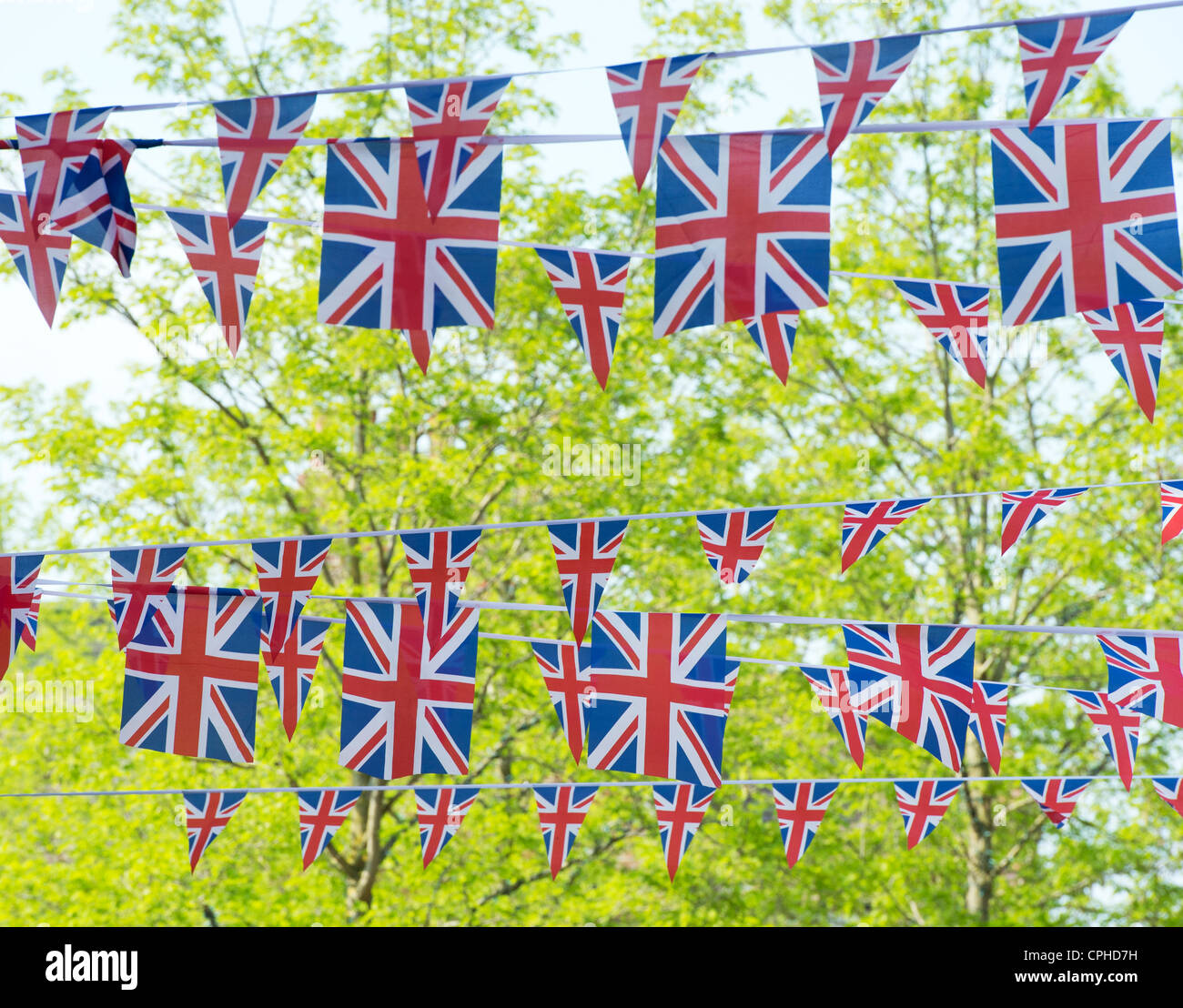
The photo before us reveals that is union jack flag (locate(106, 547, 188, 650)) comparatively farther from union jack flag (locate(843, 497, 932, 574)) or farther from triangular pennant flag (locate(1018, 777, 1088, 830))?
triangular pennant flag (locate(1018, 777, 1088, 830))

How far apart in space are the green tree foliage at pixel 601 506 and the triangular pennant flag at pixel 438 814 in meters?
3.53

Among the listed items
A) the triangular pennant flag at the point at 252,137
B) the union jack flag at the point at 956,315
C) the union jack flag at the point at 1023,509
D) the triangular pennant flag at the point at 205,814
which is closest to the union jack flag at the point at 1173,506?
the union jack flag at the point at 1023,509

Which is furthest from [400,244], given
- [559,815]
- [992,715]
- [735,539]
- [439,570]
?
[992,715]

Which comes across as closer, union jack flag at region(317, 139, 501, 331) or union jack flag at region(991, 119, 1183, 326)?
union jack flag at region(991, 119, 1183, 326)

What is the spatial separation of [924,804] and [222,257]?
504cm

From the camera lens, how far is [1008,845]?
12500 mm

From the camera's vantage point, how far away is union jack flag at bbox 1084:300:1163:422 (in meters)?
5.16

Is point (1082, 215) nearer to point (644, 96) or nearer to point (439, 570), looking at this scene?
point (644, 96)

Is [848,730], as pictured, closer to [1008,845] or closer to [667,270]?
[667,270]

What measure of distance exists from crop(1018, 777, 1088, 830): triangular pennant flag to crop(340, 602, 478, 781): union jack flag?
3.38 m

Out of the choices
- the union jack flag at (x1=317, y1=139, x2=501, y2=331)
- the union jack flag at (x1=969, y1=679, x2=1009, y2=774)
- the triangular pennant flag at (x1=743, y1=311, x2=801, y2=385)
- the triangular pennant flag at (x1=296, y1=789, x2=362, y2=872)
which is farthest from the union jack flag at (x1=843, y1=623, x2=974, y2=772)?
the triangular pennant flag at (x1=296, y1=789, x2=362, y2=872)

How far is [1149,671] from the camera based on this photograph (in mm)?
6277
